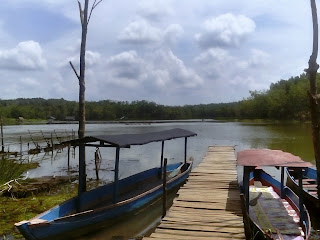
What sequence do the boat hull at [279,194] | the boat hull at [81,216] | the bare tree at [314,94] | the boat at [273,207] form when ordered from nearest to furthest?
the boat hull at [279,194] → the boat at [273,207] → the boat hull at [81,216] → the bare tree at [314,94]

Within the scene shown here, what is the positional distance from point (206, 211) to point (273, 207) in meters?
2.64

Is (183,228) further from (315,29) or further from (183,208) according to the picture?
(315,29)

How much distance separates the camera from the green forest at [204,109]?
81875 mm

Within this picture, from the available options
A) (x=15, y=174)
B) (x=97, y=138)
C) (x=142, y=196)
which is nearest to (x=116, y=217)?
(x=142, y=196)

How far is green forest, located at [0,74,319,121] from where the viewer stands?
3223 inches

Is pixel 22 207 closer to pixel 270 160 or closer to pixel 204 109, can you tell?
pixel 270 160

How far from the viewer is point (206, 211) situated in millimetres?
8234

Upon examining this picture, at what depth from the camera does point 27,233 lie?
24.9ft

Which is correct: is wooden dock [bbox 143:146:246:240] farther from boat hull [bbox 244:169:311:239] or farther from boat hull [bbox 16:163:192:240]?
boat hull [bbox 16:163:192:240]

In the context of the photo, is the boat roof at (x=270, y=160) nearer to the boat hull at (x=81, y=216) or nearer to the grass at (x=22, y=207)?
the boat hull at (x=81, y=216)

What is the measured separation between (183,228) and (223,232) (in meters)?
0.85

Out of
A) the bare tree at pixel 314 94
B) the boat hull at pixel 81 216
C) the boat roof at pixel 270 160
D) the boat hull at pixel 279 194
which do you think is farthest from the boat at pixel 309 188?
the boat hull at pixel 81 216

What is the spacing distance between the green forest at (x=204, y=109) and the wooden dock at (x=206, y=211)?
71157mm

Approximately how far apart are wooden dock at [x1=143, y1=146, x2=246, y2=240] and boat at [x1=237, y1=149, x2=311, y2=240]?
0.45m
